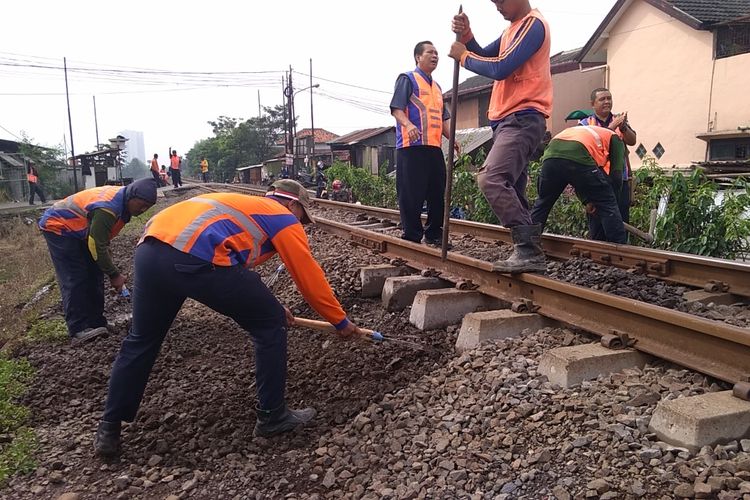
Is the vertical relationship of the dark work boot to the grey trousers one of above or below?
below

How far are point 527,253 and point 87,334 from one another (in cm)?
364

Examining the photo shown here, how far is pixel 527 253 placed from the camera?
384 cm

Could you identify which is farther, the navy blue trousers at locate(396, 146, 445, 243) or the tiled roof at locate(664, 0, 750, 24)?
the tiled roof at locate(664, 0, 750, 24)

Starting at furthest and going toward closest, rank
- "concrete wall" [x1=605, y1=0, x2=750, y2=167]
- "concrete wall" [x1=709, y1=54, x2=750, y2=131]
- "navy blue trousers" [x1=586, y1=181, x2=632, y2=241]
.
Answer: "concrete wall" [x1=605, y1=0, x2=750, y2=167], "concrete wall" [x1=709, y1=54, x2=750, y2=131], "navy blue trousers" [x1=586, y1=181, x2=632, y2=241]

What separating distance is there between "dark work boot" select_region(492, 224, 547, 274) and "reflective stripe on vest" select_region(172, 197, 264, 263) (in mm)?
1654

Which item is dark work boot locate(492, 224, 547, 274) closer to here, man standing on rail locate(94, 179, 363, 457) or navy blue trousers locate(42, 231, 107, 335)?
man standing on rail locate(94, 179, 363, 457)

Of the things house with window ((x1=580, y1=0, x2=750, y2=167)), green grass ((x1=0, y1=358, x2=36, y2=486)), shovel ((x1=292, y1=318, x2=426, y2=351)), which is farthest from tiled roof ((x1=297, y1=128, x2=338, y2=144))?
shovel ((x1=292, y1=318, x2=426, y2=351))

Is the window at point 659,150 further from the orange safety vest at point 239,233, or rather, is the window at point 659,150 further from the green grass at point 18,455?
the green grass at point 18,455

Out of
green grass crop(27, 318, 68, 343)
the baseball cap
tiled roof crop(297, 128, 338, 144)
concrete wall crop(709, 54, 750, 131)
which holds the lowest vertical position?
green grass crop(27, 318, 68, 343)

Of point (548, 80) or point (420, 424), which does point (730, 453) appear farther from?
point (548, 80)

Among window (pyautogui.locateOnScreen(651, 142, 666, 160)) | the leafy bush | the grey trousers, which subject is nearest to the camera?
the grey trousers

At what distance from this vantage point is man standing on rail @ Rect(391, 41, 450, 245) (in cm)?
517

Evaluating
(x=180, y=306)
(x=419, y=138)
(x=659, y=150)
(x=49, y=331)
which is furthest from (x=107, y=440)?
(x=659, y=150)

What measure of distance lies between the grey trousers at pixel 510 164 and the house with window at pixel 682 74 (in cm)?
1384
